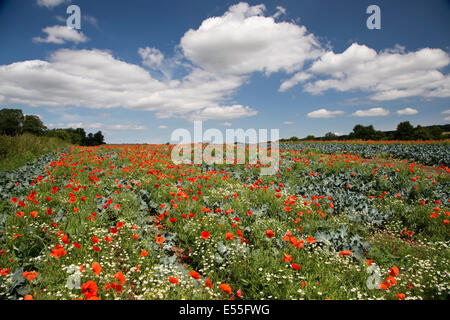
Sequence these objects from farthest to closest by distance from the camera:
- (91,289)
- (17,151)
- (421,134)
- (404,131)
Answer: (404,131) < (421,134) < (17,151) < (91,289)

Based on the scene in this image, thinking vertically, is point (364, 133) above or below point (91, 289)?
above

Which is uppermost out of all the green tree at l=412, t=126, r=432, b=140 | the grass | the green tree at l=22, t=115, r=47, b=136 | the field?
the green tree at l=22, t=115, r=47, b=136

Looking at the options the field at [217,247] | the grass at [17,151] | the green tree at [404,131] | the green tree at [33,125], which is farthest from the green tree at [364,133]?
the green tree at [33,125]

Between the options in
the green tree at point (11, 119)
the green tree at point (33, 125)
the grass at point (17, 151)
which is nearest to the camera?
the grass at point (17, 151)

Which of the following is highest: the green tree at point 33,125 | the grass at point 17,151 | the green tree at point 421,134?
the green tree at point 33,125

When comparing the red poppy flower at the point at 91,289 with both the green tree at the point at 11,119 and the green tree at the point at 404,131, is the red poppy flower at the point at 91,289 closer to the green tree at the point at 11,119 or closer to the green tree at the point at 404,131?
the green tree at the point at 11,119

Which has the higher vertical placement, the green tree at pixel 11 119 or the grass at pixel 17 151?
the green tree at pixel 11 119

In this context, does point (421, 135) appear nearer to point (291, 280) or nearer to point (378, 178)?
point (378, 178)

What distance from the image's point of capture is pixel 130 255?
314cm

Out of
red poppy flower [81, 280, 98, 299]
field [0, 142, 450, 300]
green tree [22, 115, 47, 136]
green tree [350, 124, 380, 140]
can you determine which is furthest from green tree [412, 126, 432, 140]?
green tree [22, 115, 47, 136]

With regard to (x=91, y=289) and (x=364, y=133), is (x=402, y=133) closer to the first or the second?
(x=364, y=133)

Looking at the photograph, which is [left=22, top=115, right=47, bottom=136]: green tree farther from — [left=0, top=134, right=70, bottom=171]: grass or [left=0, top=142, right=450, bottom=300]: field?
[left=0, top=142, right=450, bottom=300]: field

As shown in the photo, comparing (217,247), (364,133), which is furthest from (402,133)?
(217,247)
